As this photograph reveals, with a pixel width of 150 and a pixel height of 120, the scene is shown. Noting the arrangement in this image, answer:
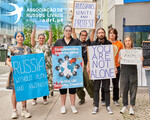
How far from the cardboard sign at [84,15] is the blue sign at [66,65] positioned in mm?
1122

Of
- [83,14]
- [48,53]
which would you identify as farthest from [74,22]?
[48,53]

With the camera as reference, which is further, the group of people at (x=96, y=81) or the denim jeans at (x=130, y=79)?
the denim jeans at (x=130, y=79)

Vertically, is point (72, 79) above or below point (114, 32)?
below

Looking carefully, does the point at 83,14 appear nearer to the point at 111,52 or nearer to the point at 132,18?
the point at 111,52

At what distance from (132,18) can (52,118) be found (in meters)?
9.19

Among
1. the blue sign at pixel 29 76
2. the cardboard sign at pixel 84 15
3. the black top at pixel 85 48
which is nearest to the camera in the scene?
the blue sign at pixel 29 76

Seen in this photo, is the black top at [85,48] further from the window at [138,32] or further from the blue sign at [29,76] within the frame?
the window at [138,32]

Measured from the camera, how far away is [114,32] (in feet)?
17.1

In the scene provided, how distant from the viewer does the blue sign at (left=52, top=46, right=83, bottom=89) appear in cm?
475

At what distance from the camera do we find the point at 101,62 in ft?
15.6

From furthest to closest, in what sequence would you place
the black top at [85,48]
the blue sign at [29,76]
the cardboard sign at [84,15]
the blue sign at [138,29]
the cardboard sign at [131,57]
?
the blue sign at [138,29], the cardboard sign at [84,15], the black top at [85,48], the cardboard sign at [131,57], the blue sign at [29,76]

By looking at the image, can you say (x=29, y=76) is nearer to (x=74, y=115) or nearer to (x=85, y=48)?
(x=74, y=115)

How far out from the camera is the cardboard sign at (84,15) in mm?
5633

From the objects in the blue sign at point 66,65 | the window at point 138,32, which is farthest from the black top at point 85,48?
the window at point 138,32
